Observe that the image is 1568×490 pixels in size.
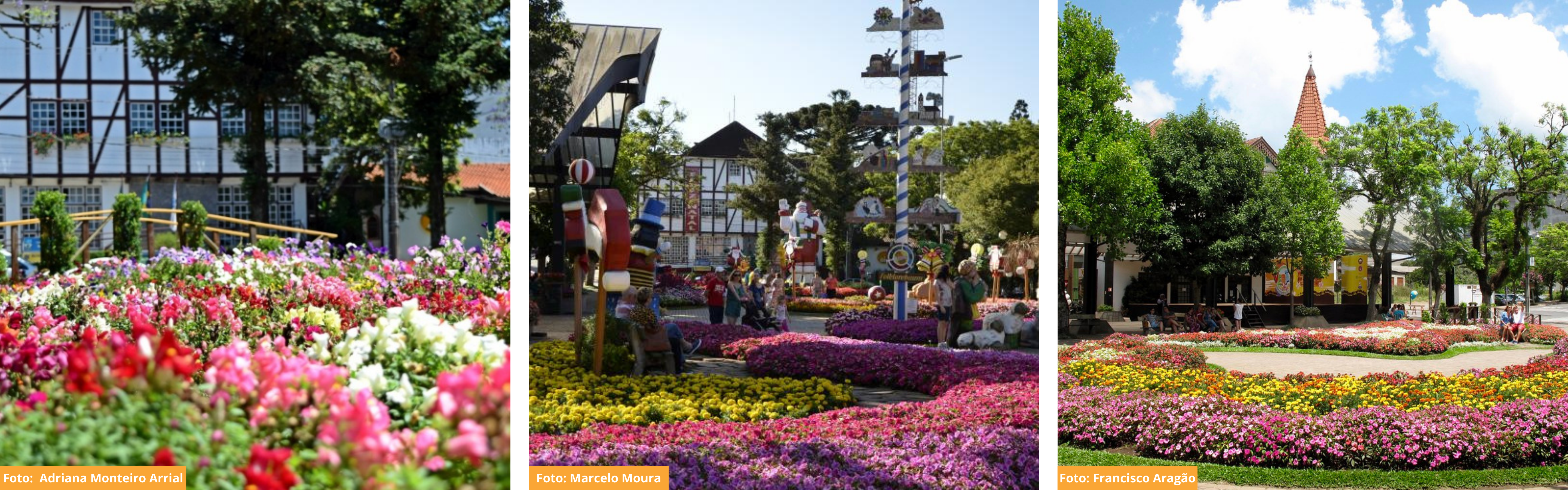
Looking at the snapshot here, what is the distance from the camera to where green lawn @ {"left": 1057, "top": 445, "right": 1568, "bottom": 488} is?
5.75 metres

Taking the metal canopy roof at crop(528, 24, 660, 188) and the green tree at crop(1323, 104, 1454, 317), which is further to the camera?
the green tree at crop(1323, 104, 1454, 317)

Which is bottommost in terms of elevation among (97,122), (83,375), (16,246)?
(83,375)

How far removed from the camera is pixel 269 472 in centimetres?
316

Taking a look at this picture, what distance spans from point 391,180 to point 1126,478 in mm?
4222

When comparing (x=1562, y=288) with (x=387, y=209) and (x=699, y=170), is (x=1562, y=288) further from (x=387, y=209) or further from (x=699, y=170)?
(x=387, y=209)

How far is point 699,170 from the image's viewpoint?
17.8 feet

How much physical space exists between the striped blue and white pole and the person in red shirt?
95 cm

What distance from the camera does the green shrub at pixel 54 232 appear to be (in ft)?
18.8

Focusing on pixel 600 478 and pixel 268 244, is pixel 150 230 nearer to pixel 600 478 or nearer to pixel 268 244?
pixel 268 244

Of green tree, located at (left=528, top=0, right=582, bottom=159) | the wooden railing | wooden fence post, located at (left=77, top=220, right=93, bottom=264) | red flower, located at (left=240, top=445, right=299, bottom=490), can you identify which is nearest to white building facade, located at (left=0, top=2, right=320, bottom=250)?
the wooden railing

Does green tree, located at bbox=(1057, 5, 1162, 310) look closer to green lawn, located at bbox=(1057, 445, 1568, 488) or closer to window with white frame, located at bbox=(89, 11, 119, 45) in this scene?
green lawn, located at bbox=(1057, 445, 1568, 488)

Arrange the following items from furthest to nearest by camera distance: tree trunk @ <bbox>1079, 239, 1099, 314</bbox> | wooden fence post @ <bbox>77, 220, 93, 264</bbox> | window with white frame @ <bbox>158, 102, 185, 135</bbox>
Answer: tree trunk @ <bbox>1079, 239, 1099, 314</bbox> < wooden fence post @ <bbox>77, 220, 93, 264</bbox> < window with white frame @ <bbox>158, 102, 185, 135</bbox>

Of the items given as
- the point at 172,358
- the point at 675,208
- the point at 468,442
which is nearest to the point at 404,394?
the point at 468,442

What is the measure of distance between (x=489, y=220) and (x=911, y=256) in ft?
7.70
